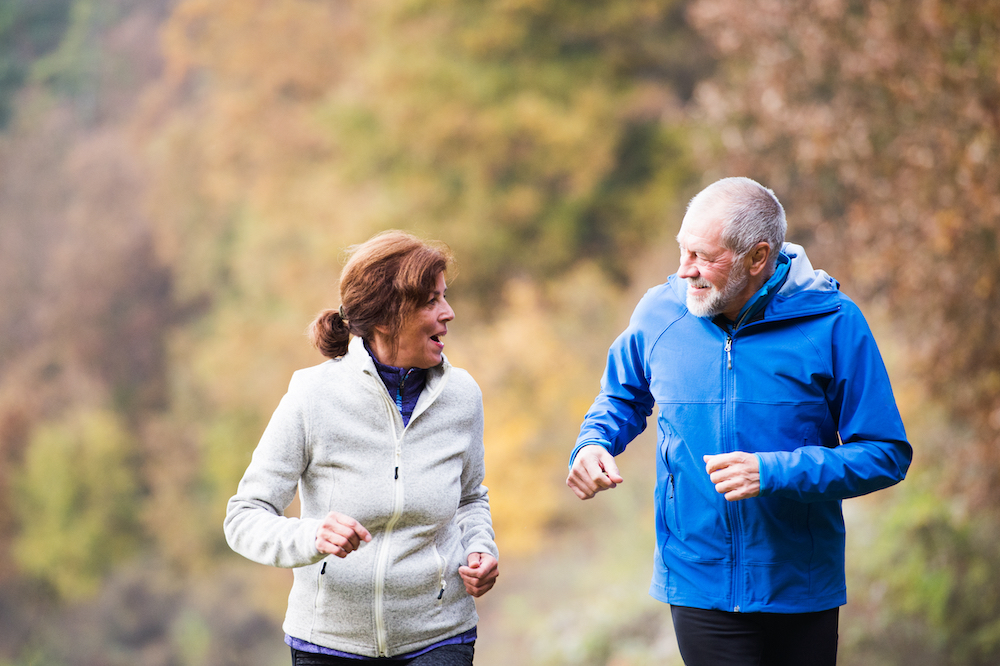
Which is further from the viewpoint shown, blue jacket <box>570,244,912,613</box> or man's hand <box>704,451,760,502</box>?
blue jacket <box>570,244,912,613</box>

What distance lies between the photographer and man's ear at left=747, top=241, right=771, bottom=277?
2307 millimetres

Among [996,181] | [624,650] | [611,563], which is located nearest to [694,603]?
[996,181]

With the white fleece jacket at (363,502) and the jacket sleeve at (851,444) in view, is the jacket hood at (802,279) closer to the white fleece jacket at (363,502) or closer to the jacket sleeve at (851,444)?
the jacket sleeve at (851,444)

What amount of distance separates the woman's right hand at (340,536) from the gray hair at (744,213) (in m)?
1.02

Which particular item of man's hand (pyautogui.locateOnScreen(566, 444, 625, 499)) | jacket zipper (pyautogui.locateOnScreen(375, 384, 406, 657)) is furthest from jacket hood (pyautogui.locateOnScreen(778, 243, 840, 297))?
jacket zipper (pyautogui.locateOnScreen(375, 384, 406, 657))

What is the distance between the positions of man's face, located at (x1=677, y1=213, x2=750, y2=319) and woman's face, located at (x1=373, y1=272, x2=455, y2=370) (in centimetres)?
56

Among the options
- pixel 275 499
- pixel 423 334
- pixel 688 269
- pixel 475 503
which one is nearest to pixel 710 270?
pixel 688 269

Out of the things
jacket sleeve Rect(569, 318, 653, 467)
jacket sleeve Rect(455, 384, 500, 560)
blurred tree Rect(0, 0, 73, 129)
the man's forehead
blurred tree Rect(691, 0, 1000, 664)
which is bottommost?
jacket sleeve Rect(455, 384, 500, 560)

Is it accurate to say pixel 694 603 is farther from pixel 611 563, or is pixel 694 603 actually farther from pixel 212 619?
pixel 212 619

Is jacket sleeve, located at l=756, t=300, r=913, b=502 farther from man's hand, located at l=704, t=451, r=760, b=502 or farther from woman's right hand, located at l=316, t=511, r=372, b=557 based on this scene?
woman's right hand, located at l=316, t=511, r=372, b=557

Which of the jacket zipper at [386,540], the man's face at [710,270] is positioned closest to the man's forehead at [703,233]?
the man's face at [710,270]

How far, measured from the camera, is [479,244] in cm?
1341

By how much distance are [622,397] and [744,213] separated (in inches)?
21.8

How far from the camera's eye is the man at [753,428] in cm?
225
